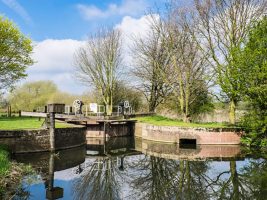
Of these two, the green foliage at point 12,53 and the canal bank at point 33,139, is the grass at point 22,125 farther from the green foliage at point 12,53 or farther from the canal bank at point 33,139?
the green foliage at point 12,53

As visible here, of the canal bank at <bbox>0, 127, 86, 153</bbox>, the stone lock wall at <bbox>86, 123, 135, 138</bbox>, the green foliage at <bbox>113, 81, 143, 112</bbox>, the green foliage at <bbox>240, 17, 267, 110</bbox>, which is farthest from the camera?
the green foliage at <bbox>113, 81, 143, 112</bbox>

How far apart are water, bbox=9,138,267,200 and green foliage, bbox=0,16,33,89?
13799mm

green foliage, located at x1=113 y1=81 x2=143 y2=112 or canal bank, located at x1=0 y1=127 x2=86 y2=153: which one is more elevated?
green foliage, located at x1=113 y1=81 x2=143 y2=112

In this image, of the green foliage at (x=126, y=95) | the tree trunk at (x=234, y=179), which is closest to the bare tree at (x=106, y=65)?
the green foliage at (x=126, y=95)

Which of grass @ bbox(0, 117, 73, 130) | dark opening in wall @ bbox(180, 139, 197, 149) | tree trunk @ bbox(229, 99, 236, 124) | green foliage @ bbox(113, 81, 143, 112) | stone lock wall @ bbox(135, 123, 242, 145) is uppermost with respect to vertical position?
green foliage @ bbox(113, 81, 143, 112)

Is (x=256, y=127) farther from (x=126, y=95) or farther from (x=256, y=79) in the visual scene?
(x=126, y=95)

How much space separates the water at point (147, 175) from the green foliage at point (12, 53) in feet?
45.3

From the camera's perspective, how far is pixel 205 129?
82.8 feet

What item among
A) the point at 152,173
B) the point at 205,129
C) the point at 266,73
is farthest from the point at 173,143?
the point at 152,173

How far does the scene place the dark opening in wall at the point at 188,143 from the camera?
24.5 metres

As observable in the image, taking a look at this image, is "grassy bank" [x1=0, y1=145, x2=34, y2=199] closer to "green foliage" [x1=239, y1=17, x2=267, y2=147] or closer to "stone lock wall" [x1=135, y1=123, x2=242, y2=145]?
"stone lock wall" [x1=135, y1=123, x2=242, y2=145]

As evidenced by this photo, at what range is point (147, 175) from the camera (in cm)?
1464

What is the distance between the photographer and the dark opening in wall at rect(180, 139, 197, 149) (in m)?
24.5

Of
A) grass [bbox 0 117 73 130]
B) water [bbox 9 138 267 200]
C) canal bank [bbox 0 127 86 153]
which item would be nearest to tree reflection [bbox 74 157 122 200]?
water [bbox 9 138 267 200]
